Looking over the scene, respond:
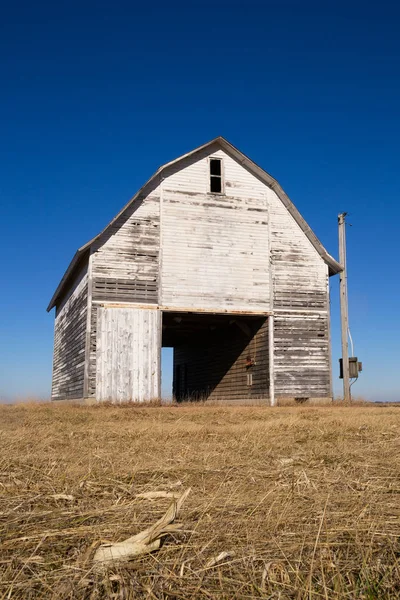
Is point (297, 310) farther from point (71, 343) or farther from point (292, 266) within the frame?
point (71, 343)

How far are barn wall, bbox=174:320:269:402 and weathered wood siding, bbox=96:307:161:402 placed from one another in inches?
154

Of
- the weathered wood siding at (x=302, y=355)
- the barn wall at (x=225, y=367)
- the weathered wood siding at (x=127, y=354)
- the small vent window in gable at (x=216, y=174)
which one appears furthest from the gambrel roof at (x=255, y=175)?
the barn wall at (x=225, y=367)

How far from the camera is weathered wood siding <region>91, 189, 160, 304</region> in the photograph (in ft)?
55.7

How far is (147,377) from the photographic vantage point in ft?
55.2

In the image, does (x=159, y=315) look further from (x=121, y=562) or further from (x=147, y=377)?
(x=121, y=562)

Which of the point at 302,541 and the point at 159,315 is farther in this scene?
the point at 159,315

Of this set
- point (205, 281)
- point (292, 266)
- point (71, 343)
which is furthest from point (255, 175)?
point (71, 343)

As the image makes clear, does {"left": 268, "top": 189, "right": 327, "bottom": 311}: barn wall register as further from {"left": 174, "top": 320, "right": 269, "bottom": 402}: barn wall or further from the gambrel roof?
{"left": 174, "top": 320, "right": 269, "bottom": 402}: barn wall

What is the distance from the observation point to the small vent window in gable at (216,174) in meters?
19.0

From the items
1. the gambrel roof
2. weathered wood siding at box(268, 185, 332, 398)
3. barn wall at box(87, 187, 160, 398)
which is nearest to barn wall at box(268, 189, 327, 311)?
weathered wood siding at box(268, 185, 332, 398)

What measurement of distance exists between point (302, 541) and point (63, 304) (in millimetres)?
22311

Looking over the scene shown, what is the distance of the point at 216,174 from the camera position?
19.2 metres

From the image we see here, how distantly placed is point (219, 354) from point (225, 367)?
3.34ft

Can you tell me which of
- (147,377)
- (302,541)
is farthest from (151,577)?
(147,377)
